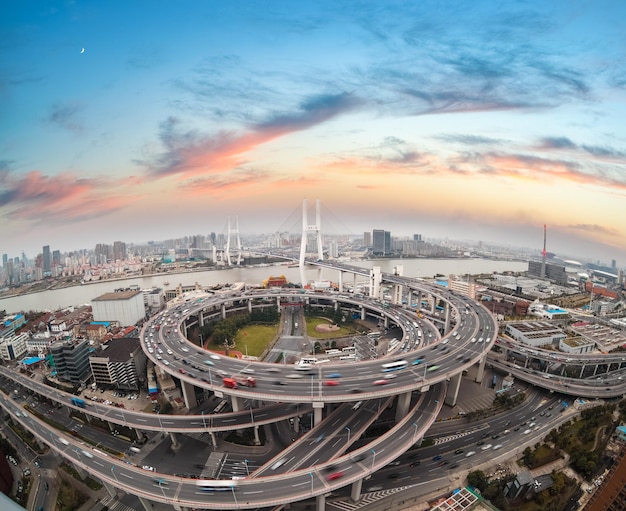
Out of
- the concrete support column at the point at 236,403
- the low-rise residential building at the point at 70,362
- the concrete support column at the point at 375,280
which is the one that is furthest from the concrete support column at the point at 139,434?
the concrete support column at the point at 375,280

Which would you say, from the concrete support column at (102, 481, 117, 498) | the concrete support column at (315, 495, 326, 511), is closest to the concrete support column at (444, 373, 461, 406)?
the concrete support column at (315, 495, 326, 511)

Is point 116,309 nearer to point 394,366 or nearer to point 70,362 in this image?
point 70,362

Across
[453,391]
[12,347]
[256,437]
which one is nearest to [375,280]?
[453,391]

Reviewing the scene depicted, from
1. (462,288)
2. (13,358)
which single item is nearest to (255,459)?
(13,358)

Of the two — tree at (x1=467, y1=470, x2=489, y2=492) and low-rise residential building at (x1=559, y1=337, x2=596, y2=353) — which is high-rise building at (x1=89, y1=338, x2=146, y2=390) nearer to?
tree at (x1=467, y1=470, x2=489, y2=492)

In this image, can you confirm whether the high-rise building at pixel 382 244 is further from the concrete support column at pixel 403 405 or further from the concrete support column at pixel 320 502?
the concrete support column at pixel 320 502

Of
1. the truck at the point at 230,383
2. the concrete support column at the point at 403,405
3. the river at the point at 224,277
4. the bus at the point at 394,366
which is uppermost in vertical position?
the truck at the point at 230,383
